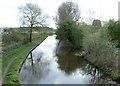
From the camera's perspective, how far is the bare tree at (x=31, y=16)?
150 ft

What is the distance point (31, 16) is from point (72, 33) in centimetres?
1157

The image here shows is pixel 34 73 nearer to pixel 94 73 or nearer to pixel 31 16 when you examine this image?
pixel 94 73

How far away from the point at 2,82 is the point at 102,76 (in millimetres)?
8568

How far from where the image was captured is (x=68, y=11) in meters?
60.8

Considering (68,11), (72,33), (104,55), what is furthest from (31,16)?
(104,55)

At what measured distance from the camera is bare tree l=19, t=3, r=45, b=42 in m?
45.8

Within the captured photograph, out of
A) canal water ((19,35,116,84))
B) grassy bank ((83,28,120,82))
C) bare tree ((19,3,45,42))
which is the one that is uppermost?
bare tree ((19,3,45,42))

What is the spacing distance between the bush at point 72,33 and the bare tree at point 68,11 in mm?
20123

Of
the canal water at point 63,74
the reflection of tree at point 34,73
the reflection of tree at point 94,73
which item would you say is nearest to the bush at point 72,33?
the canal water at point 63,74

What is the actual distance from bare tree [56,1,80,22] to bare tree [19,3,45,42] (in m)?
14.5

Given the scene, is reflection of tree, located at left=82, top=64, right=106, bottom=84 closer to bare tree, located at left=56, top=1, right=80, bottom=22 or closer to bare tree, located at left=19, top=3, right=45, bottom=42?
bare tree, located at left=19, top=3, right=45, bottom=42

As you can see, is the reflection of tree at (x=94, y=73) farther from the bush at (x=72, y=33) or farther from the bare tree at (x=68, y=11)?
the bare tree at (x=68, y=11)

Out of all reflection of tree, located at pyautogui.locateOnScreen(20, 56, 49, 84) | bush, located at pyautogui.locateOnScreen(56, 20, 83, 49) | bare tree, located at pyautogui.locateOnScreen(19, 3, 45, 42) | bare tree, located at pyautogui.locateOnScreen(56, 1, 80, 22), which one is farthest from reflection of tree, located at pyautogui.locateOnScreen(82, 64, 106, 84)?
bare tree, located at pyautogui.locateOnScreen(56, 1, 80, 22)

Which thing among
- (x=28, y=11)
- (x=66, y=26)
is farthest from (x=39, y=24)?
(x=66, y=26)
